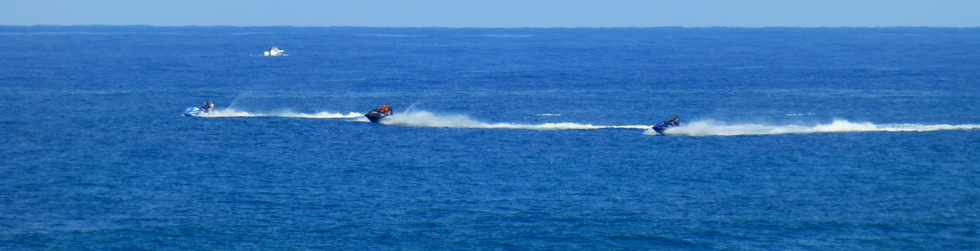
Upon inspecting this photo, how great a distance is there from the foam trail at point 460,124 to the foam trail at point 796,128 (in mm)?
4067

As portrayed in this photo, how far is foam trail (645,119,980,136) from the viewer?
327 ft

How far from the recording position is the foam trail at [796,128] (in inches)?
3925

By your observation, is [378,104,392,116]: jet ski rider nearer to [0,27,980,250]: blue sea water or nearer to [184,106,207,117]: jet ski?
[0,27,980,250]: blue sea water

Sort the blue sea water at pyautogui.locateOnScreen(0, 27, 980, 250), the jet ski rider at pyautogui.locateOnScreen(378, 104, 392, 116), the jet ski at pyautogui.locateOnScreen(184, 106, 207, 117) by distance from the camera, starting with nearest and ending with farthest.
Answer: the blue sea water at pyautogui.locateOnScreen(0, 27, 980, 250) → the jet ski rider at pyautogui.locateOnScreen(378, 104, 392, 116) → the jet ski at pyautogui.locateOnScreen(184, 106, 207, 117)

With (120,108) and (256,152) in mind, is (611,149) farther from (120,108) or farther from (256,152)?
(120,108)

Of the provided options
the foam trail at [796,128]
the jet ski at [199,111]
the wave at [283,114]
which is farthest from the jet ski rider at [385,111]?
the foam trail at [796,128]

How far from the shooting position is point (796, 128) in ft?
336

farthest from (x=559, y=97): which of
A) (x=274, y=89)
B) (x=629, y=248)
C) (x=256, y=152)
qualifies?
(x=629, y=248)

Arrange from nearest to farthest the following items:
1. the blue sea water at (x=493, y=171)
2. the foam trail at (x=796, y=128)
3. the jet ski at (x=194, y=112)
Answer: the blue sea water at (x=493, y=171) → the foam trail at (x=796, y=128) → the jet ski at (x=194, y=112)

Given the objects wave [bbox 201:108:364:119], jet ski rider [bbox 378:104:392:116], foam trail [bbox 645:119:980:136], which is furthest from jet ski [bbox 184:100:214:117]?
foam trail [bbox 645:119:980:136]

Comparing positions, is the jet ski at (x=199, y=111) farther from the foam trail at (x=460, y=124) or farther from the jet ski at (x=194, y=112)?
the foam trail at (x=460, y=124)

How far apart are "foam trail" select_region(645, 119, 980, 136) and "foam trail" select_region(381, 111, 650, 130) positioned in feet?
13.3

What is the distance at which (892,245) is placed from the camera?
60.4m

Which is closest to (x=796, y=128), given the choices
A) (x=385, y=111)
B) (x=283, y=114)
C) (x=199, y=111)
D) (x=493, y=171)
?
(x=493, y=171)
